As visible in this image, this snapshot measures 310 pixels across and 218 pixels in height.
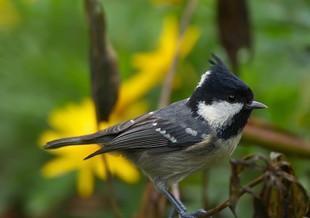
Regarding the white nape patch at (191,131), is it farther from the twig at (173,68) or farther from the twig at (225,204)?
the twig at (225,204)

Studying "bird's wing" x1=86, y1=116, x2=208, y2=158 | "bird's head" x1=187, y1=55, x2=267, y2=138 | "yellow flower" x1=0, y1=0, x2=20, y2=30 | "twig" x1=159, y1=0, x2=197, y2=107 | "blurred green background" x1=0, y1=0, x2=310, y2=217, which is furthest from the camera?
"yellow flower" x1=0, y1=0, x2=20, y2=30

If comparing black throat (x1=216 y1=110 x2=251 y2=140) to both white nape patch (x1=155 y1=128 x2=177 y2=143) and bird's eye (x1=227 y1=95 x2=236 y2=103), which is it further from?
white nape patch (x1=155 y1=128 x2=177 y2=143)

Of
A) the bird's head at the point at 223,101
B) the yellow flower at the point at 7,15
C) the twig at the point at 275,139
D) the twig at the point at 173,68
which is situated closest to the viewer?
the bird's head at the point at 223,101

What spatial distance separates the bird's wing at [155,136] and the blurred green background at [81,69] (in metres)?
0.49

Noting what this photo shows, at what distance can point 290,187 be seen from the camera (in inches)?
116

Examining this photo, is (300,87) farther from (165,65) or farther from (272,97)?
(165,65)

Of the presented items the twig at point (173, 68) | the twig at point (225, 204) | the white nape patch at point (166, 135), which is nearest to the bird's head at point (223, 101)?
the white nape patch at point (166, 135)

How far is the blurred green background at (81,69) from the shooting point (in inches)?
164

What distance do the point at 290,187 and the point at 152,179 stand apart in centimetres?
77

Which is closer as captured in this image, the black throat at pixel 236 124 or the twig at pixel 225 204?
the twig at pixel 225 204

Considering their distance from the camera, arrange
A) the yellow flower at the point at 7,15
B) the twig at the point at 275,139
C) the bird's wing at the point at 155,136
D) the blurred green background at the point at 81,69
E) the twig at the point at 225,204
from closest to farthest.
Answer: the twig at the point at 225,204
the bird's wing at the point at 155,136
the twig at the point at 275,139
the blurred green background at the point at 81,69
the yellow flower at the point at 7,15

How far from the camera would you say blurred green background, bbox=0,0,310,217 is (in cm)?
416

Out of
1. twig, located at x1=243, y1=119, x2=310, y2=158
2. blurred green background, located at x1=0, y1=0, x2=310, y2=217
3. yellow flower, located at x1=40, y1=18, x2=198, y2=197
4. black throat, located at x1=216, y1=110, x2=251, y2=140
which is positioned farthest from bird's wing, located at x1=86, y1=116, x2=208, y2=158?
yellow flower, located at x1=40, y1=18, x2=198, y2=197

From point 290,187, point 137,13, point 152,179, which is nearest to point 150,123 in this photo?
point 152,179
